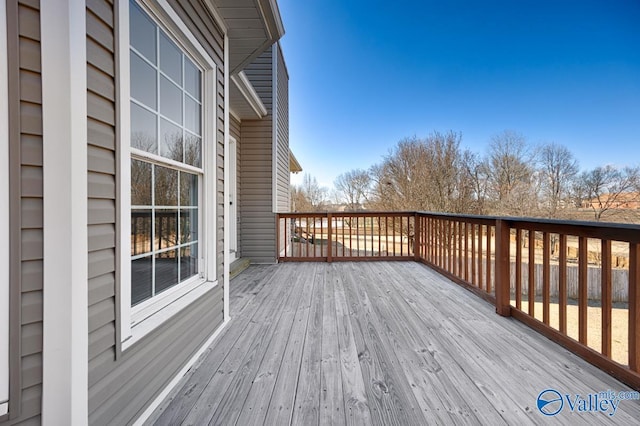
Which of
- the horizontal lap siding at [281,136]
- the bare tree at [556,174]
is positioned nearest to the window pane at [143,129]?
the horizontal lap siding at [281,136]

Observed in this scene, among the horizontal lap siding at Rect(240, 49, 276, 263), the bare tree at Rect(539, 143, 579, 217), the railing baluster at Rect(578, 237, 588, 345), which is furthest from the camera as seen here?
the bare tree at Rect(539, 143, 579, 217)

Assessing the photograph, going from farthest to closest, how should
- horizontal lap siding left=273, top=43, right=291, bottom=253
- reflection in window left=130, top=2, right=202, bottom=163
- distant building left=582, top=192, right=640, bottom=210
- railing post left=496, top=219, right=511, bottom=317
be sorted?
distant building left=582, top=192, right=640, bottom=210 < horizontal lap siding left=273, top=43, right=291, bottom=253 < railing post left=496, top=219, right=511, bottom=317 < reflection in window left=130, top=2, right=202, bottom=163

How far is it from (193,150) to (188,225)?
0.54 meters

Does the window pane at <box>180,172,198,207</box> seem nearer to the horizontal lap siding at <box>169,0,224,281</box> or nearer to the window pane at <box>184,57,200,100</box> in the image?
the horizontal lap siding at <box>169,0,224,281</box>

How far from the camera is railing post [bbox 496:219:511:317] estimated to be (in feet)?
7.61

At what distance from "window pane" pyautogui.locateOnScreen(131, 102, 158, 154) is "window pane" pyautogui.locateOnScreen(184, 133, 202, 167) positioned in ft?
1.00

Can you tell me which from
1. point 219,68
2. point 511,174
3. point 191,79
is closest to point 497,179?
point 511,174

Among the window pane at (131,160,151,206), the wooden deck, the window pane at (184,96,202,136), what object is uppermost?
the window pane at (184,96,202,136)

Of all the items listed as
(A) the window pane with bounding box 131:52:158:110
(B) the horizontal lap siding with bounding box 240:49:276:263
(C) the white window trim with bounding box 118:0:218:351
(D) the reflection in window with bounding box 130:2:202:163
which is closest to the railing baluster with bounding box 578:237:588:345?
(C) the white window trim with bounding box 118:0:218:351

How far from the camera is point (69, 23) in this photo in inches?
35.2

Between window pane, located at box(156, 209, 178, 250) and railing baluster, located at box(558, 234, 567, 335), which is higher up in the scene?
window pane, located at box(156, 209, 178, 250)

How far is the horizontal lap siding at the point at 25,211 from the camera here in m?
0.80

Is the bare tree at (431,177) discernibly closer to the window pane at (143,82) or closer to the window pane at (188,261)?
the window pane at (188,261)

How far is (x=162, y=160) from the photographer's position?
1.49 meters
